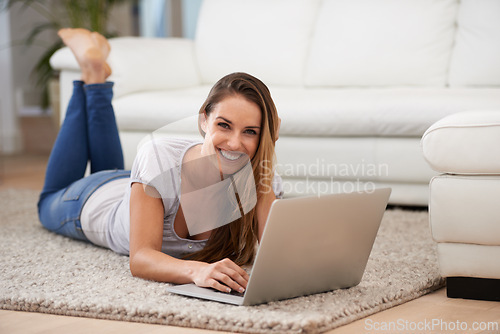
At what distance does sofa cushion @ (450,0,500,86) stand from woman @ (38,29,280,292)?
1.30m

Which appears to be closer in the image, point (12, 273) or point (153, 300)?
point (153, 300)

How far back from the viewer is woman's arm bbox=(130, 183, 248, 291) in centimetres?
126

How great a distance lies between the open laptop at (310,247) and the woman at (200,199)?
63mm

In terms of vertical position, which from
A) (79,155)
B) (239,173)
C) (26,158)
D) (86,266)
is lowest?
(26,158)

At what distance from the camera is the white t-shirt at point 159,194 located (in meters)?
1.37

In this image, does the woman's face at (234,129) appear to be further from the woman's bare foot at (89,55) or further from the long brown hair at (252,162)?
the woman's bare foot at (89,55)

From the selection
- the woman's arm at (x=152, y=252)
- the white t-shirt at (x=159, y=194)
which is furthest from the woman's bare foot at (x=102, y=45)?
A: the woman's arm at (x=152, y=252)

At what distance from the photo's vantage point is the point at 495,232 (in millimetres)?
1218

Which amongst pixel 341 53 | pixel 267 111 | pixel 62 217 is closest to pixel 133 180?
pixel 267 111

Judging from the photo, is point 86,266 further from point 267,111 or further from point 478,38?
point 478,38

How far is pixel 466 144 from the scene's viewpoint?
48.7 inches

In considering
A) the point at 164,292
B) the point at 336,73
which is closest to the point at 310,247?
the point at 164,292

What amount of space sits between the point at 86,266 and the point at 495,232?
0.87 meters

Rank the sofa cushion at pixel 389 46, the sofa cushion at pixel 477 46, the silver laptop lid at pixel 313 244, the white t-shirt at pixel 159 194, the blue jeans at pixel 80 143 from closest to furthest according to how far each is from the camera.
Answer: the silver laptop lid at pixel 313 244 → the white t-shirt at pixel 159 194 → the blue jeans at pixel 80 143 → the sofa cushion at pixel 477 46 → the sofa cushion at pixel 389 46
